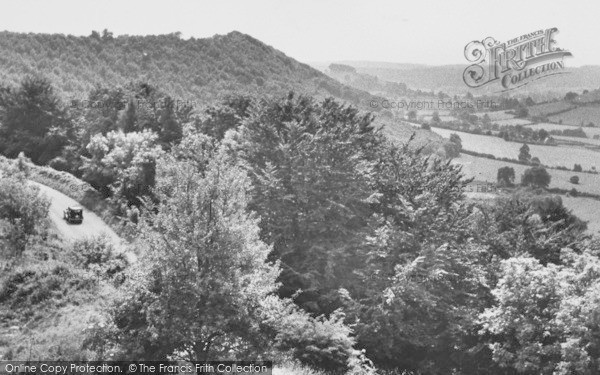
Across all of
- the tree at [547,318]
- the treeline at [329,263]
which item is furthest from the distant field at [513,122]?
the tree at [547,318]

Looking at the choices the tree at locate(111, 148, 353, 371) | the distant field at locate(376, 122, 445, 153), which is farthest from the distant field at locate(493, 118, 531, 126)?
the tree at locate(111, 148, 353, 371)

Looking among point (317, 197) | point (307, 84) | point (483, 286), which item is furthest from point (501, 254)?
point (307, 84)

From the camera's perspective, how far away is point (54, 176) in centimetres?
5056

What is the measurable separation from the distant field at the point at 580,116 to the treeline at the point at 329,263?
80581 mm

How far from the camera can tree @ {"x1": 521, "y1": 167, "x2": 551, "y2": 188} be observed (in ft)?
278

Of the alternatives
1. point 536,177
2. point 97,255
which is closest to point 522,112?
point 536,177

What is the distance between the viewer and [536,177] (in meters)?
85.5

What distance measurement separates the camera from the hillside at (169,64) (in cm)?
10531

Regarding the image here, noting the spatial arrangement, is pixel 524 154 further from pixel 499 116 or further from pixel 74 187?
pixel 74 187

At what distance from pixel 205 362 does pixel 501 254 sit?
25405mm

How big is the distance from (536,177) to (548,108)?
53.4 meters

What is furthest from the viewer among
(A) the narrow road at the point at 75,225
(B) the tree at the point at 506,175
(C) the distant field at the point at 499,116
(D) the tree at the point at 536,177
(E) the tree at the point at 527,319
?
(C) the distant field at the point at 499,116

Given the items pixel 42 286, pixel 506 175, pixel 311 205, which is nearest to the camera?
pixel 42 286

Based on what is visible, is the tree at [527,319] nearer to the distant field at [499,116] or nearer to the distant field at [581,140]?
the distant field at [581,140]
